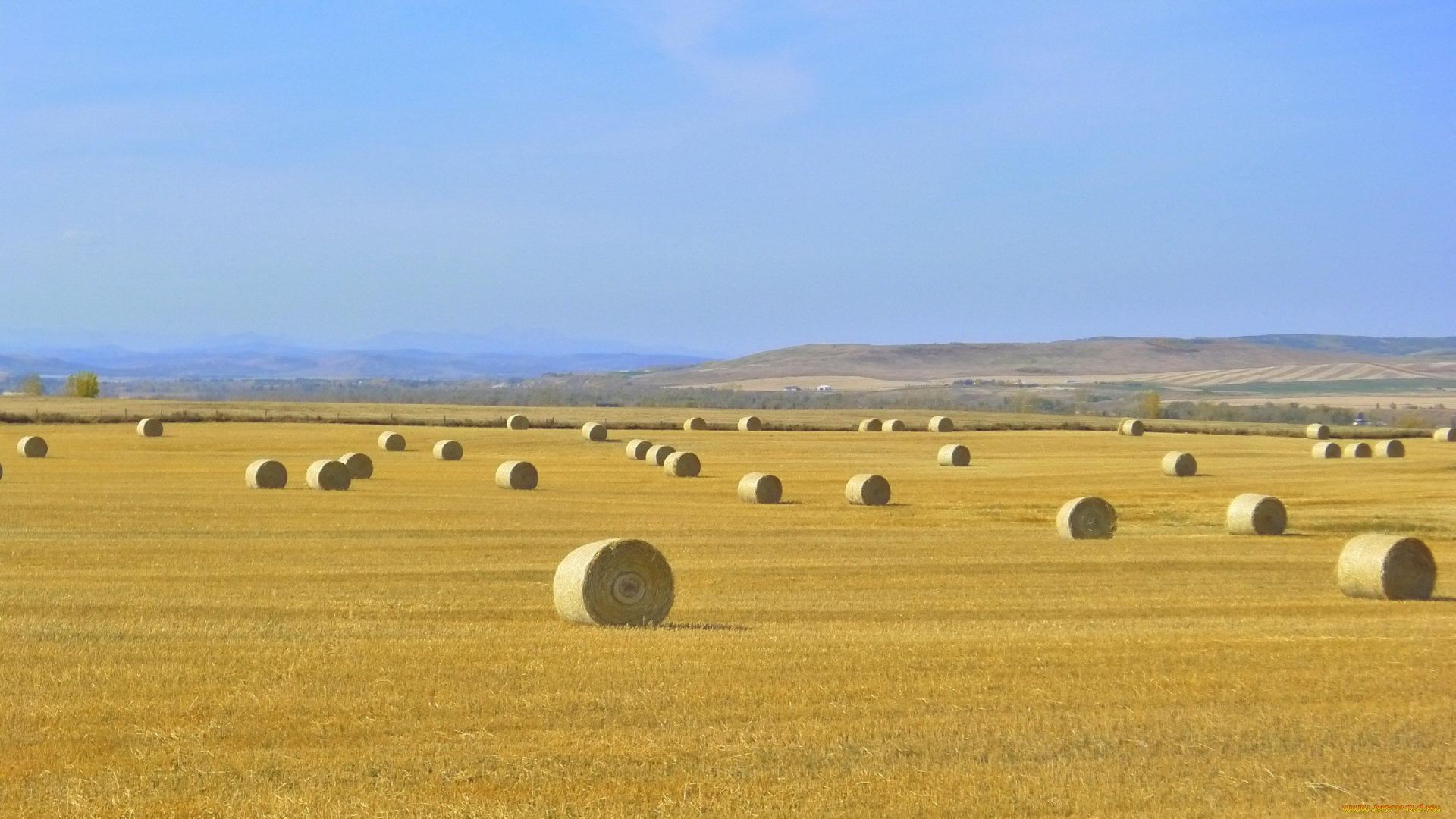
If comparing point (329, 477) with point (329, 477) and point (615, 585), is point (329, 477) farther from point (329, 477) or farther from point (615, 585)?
point (615, 585)

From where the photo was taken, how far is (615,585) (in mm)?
15344

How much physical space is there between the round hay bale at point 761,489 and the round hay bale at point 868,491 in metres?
1.51

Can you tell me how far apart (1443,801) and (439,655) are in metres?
7.29

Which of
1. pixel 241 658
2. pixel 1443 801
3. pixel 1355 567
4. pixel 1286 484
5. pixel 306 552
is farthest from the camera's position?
pixel 1286 484

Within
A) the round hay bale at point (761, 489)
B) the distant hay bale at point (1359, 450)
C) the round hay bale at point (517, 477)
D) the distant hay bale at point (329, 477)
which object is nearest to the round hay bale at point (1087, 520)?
the round hay bale at point (761, 489)

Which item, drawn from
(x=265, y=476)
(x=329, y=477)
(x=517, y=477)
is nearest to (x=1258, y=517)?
(x=517, y=477)

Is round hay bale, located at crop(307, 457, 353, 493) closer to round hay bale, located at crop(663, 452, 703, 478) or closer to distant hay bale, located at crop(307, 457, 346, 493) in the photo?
distant hay bale, located at crop(307, 457, 346, 493)

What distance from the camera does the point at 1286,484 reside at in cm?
3869

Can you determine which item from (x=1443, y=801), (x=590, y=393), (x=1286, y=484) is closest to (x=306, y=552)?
(x=1443, y=801)

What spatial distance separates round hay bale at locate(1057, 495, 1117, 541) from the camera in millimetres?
26484

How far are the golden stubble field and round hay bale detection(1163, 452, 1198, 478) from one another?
47.4ft

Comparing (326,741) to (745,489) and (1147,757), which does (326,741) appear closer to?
(1147,757)

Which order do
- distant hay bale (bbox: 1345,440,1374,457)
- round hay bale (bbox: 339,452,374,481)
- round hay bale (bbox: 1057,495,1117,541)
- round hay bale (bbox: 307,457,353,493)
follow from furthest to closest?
→ 1. distant hay bale (bbox: 1345,440,1374,457)
2. round hay bale (bbox: 339,452,374,481)
3. round hay bale (bbox: 307,457,353,493)
4. round hay bale (bbox: 1057,495,1117,541)

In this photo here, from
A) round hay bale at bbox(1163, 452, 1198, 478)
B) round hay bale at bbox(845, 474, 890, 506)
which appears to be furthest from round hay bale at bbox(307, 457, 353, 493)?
round hay bale at bbox(1163, 452, 1198, 478)
